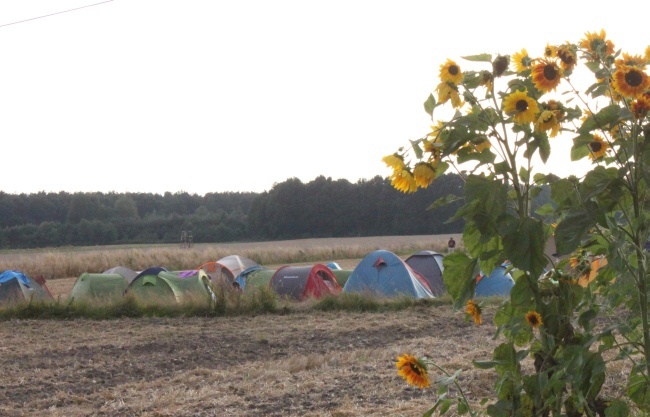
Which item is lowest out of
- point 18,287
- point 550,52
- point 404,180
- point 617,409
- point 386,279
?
point 386,279

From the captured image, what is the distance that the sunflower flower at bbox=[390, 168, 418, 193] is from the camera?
2.17m

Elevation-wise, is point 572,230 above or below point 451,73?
below

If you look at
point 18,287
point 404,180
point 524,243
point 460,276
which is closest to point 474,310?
point 460,276

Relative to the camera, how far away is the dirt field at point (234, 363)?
16.7 ft

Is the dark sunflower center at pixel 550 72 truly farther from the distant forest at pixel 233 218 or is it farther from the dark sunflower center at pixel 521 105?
the distant forest at pixel 233 218

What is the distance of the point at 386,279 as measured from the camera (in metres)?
14.8

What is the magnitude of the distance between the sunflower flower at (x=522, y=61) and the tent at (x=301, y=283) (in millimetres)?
12213

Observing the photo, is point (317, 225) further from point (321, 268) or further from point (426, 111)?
point (426, 111)

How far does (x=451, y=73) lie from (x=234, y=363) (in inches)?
225

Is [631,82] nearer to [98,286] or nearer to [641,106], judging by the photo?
[641,106]

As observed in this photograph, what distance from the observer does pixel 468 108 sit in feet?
7.50

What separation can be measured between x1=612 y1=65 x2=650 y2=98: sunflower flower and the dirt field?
8.84 feet

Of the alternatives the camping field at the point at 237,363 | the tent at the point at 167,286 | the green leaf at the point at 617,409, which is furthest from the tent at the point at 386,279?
the green leaf at the point at 617,409

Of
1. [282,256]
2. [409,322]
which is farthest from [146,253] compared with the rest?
[409,322]
